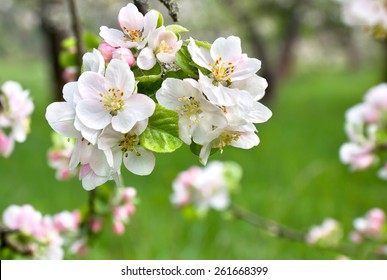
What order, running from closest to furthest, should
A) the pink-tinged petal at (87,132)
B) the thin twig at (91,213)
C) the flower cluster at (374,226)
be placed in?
the pink-tinged petal at (87,132) → the thin twig at (91,213) → the flower cluster at (374,226)

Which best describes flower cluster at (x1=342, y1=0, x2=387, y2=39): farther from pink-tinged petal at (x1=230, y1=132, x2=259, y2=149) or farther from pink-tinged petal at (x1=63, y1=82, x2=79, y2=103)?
pink-tinged petal at (x1=63, y1=82, x2=79, y2=103)

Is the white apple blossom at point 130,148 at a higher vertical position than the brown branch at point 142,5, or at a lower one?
lower

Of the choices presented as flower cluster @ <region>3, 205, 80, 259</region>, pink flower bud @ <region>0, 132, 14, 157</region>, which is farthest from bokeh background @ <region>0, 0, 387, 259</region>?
flower cluster @ <region>3, 205, 80, 259</region>

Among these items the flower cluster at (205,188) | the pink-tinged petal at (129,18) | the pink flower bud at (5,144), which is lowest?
the pink-tinged petal at (129,18)

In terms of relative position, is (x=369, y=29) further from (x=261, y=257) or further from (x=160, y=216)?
(x=160, y=216)

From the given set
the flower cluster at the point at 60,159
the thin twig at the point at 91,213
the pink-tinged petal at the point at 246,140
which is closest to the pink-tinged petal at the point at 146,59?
the pink-tinged petal at the point at 246,140

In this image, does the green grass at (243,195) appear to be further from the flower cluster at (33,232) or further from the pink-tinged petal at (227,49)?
the pink-tinged petal at (227,49)

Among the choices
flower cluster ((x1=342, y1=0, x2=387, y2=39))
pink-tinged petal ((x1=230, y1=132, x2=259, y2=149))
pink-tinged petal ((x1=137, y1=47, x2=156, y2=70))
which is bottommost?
pink-tinged petal ((x1=230, y1=132, x2=259, y2=149))
